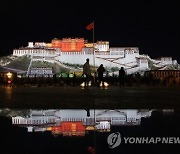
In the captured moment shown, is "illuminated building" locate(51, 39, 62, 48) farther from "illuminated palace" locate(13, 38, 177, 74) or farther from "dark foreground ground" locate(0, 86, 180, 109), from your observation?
"dark foreground ground" locate(0, 86, 180, 109)

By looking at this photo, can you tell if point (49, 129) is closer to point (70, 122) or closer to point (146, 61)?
point (70, 122)

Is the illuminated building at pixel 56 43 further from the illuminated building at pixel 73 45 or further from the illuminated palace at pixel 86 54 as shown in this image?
the illuminated building at pixel 73 45

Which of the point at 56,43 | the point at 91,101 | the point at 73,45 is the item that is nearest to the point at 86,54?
the point at 73,45

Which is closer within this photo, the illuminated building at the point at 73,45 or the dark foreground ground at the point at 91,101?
the dark foreground ground at the point at 91,101

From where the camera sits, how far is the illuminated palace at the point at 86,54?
85.6 metres

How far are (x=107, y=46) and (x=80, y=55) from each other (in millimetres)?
10371

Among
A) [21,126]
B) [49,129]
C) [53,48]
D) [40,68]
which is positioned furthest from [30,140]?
[53,48]

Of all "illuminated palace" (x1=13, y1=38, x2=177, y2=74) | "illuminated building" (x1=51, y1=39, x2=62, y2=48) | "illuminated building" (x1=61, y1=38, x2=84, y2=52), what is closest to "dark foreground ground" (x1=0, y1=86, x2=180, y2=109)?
"illuminated palace" (x1=13, y1=38, x2=177, y2=74)

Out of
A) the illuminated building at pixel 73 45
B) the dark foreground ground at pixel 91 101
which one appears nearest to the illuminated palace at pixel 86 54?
the illuminated building at pixel 73 45

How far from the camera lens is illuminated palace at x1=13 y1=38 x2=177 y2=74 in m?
85.6

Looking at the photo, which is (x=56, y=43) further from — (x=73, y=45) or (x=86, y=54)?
(x=86, y=54)

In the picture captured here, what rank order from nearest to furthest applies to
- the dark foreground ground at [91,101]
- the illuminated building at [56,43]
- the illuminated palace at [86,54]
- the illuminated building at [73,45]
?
the dark foreground ground at [91,101], the illuminated palace at [86,54], the illuminated building at [73,45], the illuminated building at [56,43]

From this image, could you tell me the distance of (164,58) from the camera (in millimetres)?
93875

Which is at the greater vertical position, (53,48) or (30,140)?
(53,48)
